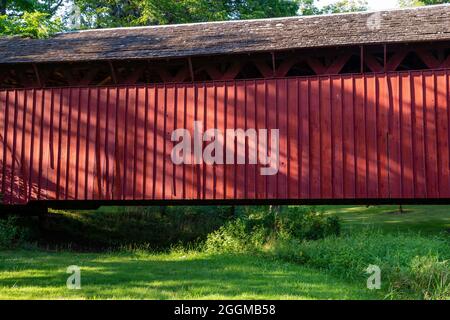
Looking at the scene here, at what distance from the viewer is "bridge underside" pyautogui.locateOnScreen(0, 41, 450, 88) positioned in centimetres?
1022

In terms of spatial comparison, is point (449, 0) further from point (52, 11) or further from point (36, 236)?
point (36, 236)

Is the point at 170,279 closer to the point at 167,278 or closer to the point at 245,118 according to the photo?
the point at 167,278

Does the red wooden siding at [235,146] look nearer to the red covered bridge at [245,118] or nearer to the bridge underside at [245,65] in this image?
the red covered bridge at [245,118]

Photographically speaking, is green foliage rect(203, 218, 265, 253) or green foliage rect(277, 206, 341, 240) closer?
green foliage rect(203, 218, 265, 253)

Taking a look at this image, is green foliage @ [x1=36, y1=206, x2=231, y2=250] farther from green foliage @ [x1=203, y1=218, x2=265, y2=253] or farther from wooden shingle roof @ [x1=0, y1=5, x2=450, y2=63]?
wooden shingle roof @ [x1=0, y1=5, x2=450, y2=63]

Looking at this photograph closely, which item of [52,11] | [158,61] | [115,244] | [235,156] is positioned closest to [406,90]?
[235,156]

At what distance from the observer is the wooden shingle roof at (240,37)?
9.93 metres

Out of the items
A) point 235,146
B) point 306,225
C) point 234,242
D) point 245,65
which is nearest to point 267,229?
point 306,225

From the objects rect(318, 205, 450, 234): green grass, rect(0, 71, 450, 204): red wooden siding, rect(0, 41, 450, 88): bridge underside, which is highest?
rect(0, 41, 450, 88): bridge underside

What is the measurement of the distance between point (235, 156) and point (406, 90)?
3933 mm

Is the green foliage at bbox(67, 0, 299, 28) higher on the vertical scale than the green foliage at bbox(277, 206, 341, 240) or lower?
higher

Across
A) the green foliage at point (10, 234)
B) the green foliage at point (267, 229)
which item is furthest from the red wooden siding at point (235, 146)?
the green foliage at point (267, 229)

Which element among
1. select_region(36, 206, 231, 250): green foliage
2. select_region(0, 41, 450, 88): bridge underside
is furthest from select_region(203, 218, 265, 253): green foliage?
select_region(0, 41, 450, 88): bridge underside

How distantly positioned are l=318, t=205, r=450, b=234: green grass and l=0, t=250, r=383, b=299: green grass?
24.9 feet
